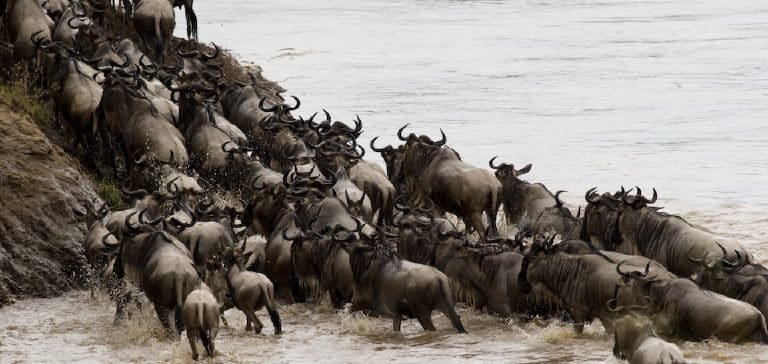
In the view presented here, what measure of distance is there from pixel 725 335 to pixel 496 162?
401 inches

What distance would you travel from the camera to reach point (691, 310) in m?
12.8

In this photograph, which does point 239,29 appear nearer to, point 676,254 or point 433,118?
point 433,118

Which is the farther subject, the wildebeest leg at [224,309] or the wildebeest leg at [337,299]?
the wildebeest leg at [337,299]

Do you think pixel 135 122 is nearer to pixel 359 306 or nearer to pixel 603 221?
pixel 359 306

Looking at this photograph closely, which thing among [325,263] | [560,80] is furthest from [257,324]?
[560,80]

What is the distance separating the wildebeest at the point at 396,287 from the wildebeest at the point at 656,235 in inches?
90.9

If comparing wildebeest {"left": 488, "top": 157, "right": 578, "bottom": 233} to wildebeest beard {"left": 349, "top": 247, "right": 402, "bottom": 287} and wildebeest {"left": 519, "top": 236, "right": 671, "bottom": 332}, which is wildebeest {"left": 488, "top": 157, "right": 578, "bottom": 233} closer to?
wildebeest {"left": 519, "top": 236, "right": 671, "bottom": 332}

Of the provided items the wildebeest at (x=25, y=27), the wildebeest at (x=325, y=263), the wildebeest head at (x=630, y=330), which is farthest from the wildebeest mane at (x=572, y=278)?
the wildebeest at (x=25, y=27)

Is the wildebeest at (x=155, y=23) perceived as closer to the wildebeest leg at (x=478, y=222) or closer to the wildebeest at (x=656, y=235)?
the wildebeest leg at (x=478, y=222)

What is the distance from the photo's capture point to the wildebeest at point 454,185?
16906 millimetres

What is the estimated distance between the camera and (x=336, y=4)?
48000mm

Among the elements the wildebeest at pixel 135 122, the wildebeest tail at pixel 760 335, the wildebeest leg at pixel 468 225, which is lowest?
the wildebeest leg at pixel 468 225

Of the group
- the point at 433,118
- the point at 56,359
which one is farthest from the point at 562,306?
the point at 433,118

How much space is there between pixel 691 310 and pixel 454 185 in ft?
15.2
